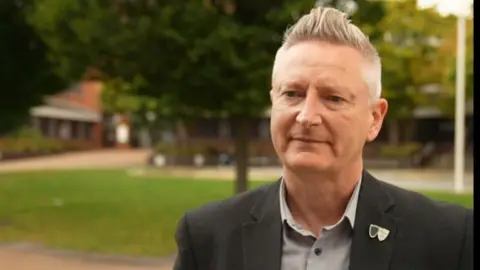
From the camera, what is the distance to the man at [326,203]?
1194 mm

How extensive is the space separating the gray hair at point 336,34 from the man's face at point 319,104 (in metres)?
0.01

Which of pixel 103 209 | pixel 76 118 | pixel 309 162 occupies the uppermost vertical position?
pixel 309 162

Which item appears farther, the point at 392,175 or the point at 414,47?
the point at 414,47

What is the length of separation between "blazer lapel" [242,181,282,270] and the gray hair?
292 millimetres

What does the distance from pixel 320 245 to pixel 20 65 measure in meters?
9.56

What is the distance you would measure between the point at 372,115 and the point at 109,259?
19.2 feet

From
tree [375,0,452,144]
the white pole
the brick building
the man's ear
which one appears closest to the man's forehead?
the man's ear

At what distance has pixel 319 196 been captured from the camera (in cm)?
126

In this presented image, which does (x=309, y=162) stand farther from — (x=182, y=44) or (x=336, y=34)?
(x=182, y=44)

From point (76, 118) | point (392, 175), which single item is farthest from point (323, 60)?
point (76, 118)

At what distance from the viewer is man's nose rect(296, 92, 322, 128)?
118cm

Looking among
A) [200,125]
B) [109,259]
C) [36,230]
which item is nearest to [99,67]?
[36,230]

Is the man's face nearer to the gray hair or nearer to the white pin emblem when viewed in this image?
the gray hair
